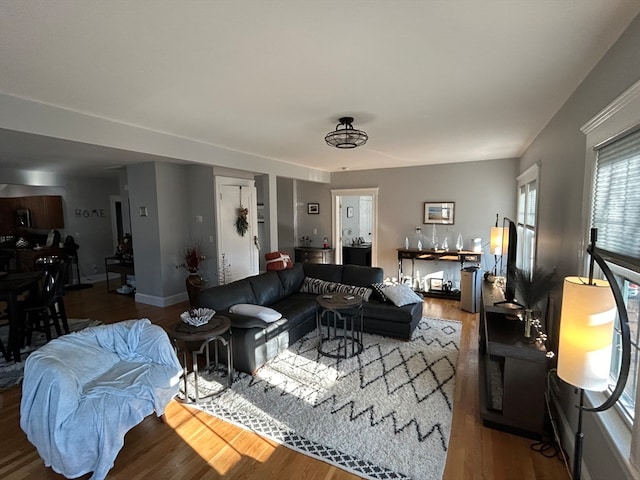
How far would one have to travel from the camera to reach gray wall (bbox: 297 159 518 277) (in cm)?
615

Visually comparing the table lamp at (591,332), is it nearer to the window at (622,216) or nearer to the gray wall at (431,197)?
the window at (622,216)

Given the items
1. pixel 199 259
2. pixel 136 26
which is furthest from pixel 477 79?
pixel 199 259

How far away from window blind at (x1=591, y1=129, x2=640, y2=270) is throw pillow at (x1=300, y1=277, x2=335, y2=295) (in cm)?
321

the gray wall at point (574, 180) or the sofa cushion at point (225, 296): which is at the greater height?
the gray wall at point (574, 180)

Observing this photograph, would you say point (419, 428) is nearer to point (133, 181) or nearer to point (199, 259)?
point (199, 259)

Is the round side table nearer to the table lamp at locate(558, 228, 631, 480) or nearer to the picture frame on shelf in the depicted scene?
the table lamp at locate(558, 228, 631, 480)

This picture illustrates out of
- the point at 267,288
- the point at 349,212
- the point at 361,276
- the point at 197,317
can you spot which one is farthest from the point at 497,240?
the point at 349,212

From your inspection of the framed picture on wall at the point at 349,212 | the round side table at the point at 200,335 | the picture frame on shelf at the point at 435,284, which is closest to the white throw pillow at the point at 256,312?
the round side table at the point at 200,335

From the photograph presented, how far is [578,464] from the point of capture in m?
1.58

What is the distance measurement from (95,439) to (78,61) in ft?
7.87

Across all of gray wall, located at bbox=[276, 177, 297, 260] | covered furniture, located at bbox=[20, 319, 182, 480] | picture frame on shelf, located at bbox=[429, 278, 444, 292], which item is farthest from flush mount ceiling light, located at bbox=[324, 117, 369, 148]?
gray wall, located at bbox=[276, 177, 297, 260]

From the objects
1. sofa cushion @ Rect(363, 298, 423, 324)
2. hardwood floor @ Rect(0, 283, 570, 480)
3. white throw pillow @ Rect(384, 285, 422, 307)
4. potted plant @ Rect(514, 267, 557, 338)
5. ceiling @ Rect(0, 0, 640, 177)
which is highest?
ceiling @ Rect(0, 0, 640, 177)

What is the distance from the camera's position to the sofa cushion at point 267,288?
4182 mm

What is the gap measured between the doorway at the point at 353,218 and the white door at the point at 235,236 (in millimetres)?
2199
